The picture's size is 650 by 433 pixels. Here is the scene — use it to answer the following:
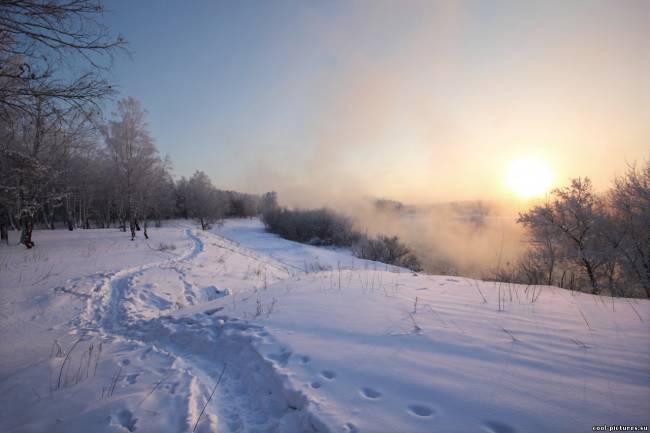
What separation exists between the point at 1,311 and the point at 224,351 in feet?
18.6

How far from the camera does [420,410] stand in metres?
1.84

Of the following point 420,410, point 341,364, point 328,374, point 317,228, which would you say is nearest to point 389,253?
point 317,228

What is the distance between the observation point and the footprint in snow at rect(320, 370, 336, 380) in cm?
236

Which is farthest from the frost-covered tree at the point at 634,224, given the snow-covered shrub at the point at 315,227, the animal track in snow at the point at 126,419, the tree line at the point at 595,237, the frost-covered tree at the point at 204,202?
the frost-covered tree at the point at 204,202

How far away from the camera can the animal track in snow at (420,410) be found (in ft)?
5.89

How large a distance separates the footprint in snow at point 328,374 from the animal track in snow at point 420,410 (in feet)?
2.50

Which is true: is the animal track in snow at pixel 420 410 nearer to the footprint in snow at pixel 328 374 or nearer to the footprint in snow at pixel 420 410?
the footprint in snow at pixel 420 410

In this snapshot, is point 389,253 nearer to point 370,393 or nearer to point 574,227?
point 574,227

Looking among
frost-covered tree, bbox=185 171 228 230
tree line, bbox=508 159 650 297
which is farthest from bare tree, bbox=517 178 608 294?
frost-covered tree, bbox=185 171 228 230

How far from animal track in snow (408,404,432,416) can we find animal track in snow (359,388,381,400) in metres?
0.28

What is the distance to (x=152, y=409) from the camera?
219 centimetres

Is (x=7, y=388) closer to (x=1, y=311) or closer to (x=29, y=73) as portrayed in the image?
(x=29, y=73)

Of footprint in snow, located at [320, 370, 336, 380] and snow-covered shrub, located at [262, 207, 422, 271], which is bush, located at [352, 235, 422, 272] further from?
footprint in snow, located at [320, 370, 336, 380]

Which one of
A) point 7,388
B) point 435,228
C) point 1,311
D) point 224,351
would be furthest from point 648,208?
point 435,228
